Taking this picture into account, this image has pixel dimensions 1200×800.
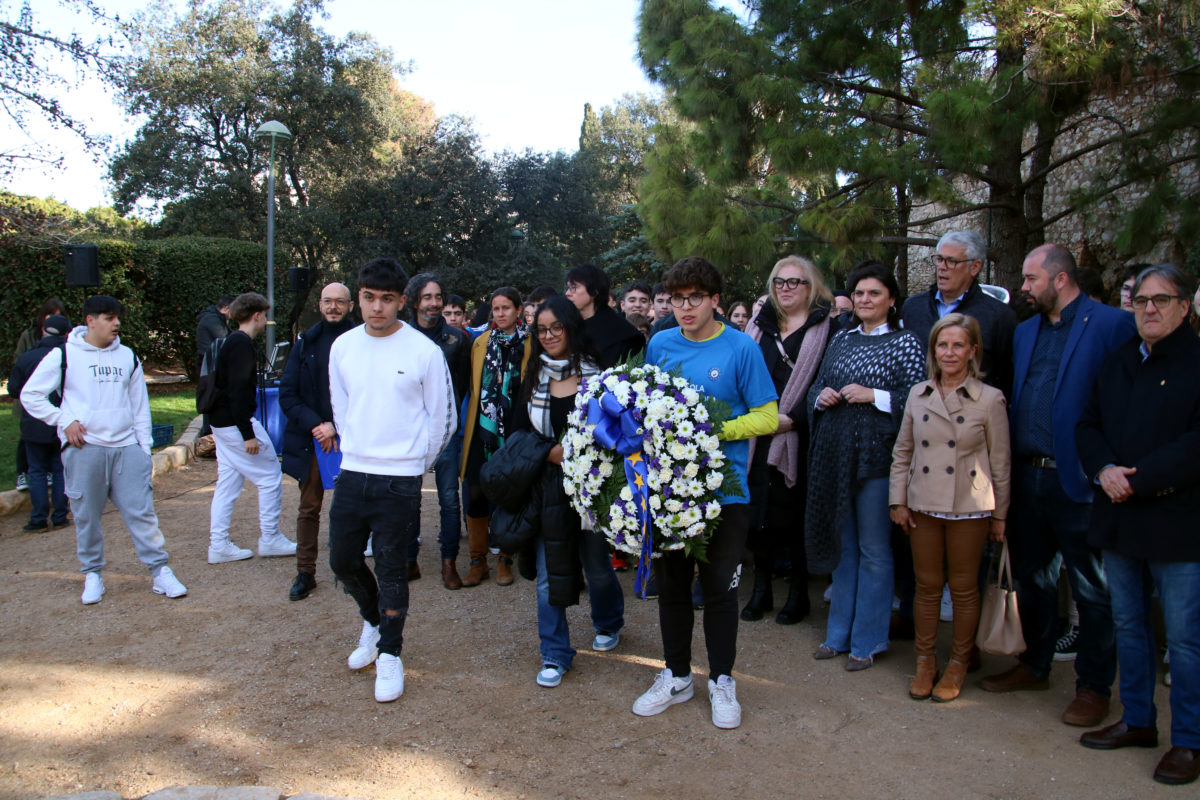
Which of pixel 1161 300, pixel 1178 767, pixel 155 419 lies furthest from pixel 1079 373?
pixel 155 419

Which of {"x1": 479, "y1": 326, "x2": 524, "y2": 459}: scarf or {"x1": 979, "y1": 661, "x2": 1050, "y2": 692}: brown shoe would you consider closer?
{"x1": 979, "y1": 661, "x2": 1050, "y2": 692}: brown shoe

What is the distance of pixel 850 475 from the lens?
14.2ft

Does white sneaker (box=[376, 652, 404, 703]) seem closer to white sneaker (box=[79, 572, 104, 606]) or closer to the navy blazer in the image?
white sneaker (box=[79, 572, 104, 606])

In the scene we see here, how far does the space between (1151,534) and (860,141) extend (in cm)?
675

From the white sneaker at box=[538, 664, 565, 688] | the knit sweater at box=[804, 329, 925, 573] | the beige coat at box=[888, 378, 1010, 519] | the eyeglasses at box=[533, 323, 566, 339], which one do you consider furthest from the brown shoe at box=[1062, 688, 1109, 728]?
the eyeglasses at box=[533, 323, 566, 339]

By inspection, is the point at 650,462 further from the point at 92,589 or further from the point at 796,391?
the point at 92,589

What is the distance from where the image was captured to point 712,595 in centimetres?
372

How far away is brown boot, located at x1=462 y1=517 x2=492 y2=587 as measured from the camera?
227 inches

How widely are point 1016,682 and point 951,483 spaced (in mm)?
1096

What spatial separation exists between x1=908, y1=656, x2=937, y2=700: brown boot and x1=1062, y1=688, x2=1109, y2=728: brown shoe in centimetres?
56

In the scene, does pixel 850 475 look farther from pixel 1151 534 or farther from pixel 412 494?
pixel 412 494

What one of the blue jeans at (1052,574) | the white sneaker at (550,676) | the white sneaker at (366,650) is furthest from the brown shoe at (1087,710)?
the white sneaker at (366,650)

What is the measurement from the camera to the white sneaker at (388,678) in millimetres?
4008

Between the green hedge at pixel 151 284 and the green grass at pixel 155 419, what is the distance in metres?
1.30
